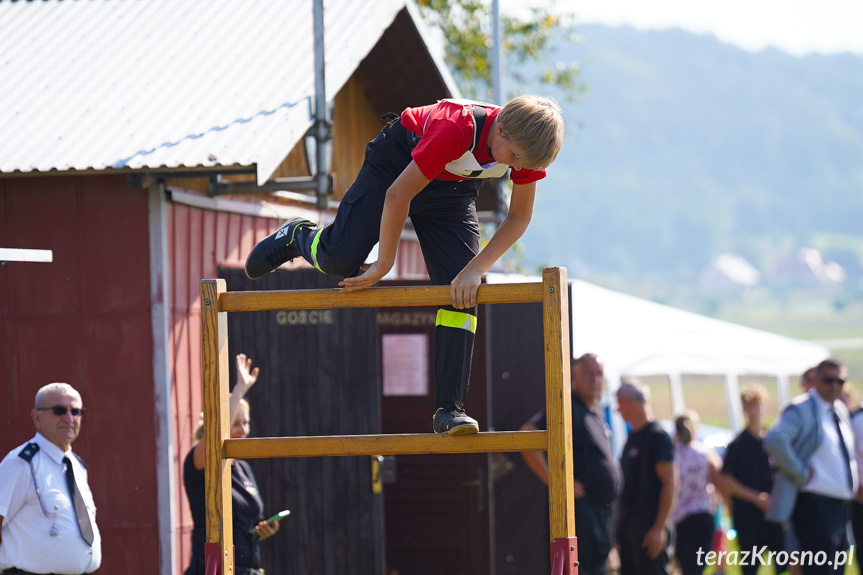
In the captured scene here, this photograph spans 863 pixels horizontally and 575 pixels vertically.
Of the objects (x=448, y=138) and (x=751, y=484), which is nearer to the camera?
(x=448, y=138)

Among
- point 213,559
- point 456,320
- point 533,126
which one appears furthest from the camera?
point 456,320

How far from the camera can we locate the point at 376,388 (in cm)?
770

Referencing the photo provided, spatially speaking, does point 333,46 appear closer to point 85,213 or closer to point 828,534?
point 85,213

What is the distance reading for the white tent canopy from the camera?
1174cm

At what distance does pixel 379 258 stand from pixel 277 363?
366 cm

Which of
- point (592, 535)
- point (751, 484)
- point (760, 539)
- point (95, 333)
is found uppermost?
point (95, 333)

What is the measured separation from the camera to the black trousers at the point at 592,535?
7.30 meters

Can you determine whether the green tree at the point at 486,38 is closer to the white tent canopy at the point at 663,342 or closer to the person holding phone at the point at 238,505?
the white tent canopy at the point at 663,342

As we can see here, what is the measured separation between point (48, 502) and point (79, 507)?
0.18m

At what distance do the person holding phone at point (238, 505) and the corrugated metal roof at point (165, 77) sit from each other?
4.65ft

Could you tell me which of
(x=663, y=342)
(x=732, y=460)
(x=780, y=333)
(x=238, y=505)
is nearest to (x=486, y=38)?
(x=663, y=342)

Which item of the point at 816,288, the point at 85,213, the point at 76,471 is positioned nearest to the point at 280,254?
the point at 76,471

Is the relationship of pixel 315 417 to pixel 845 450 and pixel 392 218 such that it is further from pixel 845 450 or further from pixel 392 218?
pixel 845 450

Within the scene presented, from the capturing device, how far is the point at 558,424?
13.0 ft
